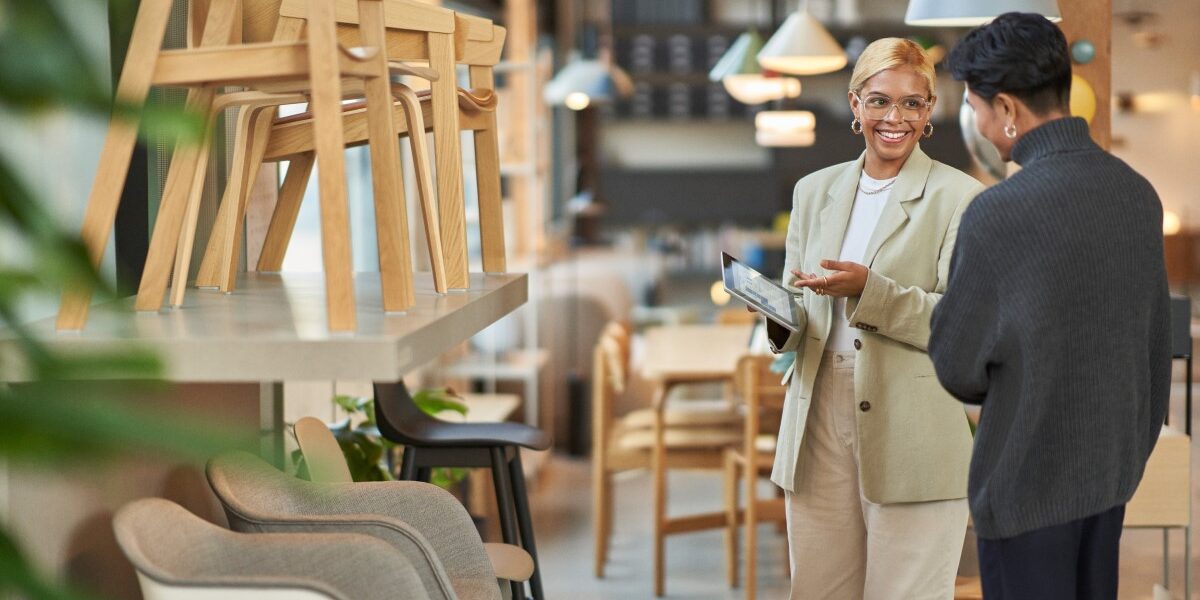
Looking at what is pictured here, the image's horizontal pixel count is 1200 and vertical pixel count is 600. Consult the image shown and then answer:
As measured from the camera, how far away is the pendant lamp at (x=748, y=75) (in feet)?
16.6

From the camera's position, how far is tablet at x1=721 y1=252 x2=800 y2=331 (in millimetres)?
2246

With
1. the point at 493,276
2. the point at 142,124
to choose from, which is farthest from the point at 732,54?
the point at 142,124

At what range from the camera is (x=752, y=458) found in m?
4.21

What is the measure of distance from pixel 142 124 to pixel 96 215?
61.3 inches

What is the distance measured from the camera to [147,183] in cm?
240

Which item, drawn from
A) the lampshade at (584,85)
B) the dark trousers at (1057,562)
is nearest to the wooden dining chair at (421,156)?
the dark trousers at (1057,562)

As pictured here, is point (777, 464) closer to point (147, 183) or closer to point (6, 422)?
point (147, 183)

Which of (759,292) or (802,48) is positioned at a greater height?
(802,48)

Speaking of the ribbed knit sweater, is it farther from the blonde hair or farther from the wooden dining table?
the wooden dining table

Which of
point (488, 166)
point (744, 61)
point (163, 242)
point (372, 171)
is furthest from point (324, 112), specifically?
point (744, 61)

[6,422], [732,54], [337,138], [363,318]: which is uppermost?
[732,54]

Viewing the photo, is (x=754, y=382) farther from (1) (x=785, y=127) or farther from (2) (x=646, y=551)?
(1) (x=785, y=127)

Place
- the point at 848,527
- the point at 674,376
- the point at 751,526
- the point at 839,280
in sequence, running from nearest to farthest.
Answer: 1. the point at 839,280
2. the point at 848,527
3. the point at 751,526
4. the point at 674,376

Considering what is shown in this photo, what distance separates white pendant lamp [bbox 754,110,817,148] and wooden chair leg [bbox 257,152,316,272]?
3416 millimetres
